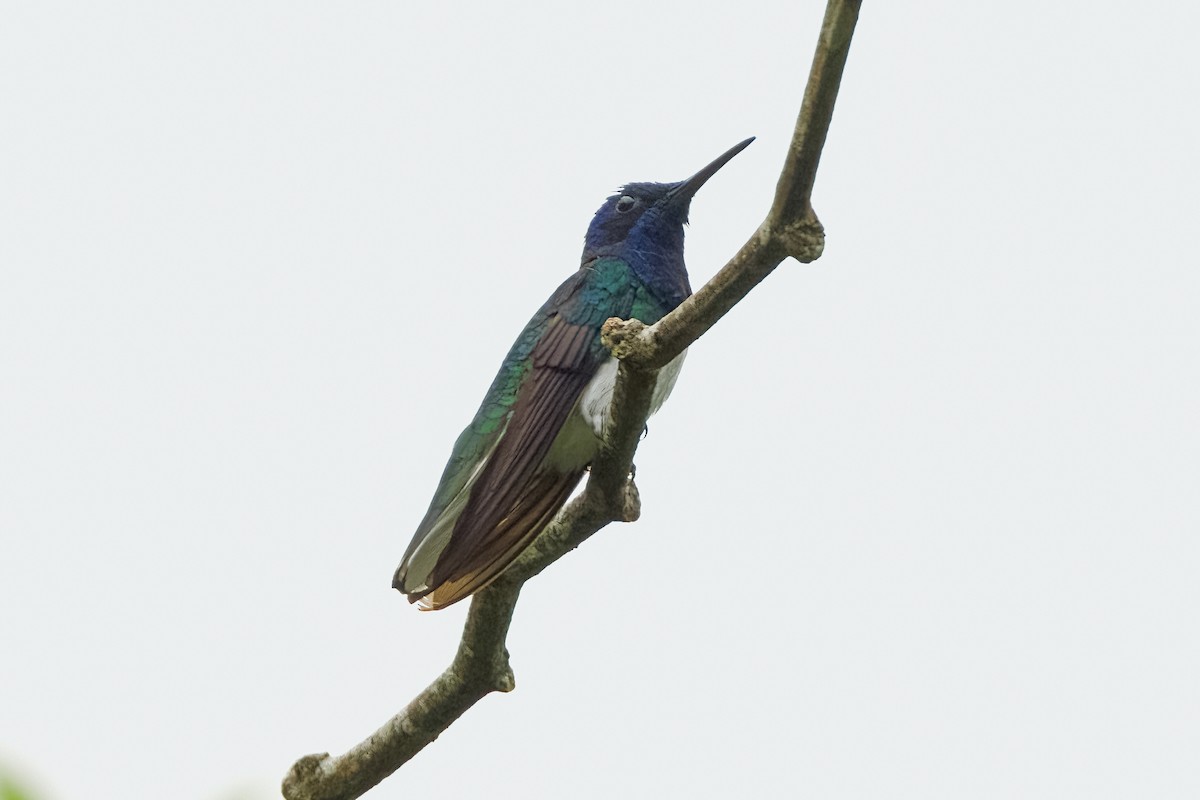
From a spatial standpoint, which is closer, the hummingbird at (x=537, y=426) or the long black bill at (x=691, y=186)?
the hummingbird at (x=537, y=426)

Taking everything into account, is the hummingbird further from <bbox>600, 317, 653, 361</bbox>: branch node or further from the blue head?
<bbox>600, 317, 653, 361</bbox>: branch node

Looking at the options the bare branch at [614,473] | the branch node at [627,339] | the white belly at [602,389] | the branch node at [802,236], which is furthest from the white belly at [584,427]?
the branch node at [802,236]

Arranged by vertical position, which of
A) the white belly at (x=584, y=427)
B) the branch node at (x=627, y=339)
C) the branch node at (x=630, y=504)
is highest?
the white belly at (x=584, y=427)

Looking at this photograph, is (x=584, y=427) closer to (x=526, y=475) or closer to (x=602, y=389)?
(x=602, y=389)

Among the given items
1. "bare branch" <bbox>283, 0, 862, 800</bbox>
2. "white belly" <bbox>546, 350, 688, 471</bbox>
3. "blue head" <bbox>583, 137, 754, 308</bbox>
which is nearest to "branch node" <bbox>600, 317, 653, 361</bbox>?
"bare branch" <bbox>283, 0, 862, 800</bbox>

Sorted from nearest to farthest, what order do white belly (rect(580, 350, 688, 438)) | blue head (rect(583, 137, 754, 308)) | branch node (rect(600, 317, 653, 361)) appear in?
branch node (rect(600, 317, 653, 361)) → white belly (rect(580, 350, 688, 438)) → blue head (rect(583, 137, 754, 308))

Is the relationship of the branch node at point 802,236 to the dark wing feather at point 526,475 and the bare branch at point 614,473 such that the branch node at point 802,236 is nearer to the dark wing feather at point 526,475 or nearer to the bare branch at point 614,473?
the bare branch at point 614,473
